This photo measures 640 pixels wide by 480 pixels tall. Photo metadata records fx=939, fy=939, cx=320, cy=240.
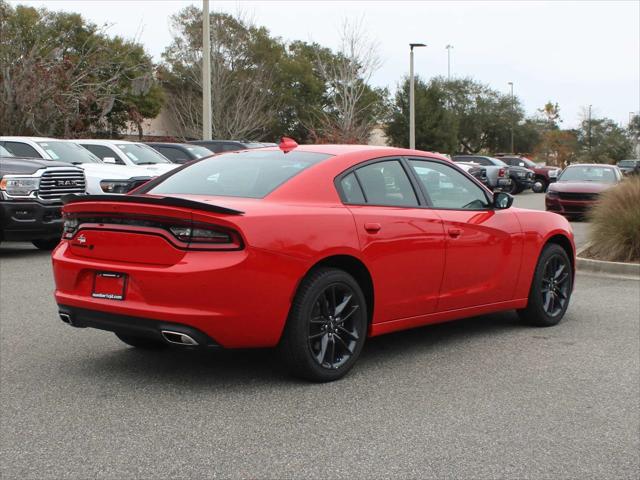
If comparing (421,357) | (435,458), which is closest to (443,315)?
(421,357)

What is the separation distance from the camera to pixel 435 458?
4645 millimetres

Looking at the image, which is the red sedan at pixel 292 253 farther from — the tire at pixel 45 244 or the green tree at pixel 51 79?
the green tree at pixel 51 79

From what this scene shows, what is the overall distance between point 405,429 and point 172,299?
61.4 inches

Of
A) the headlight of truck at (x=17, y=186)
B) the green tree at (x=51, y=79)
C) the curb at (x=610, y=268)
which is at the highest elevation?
the green tree at (x=51, y=79)

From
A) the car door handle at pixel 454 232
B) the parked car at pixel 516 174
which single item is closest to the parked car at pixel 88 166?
the car door handle at pixel 454 232

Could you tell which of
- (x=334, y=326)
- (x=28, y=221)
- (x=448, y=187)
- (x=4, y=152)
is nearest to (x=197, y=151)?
(x=4, y=152)

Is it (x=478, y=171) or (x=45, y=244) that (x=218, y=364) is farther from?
(x=478, y=171)

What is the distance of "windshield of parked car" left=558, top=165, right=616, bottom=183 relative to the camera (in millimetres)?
24297

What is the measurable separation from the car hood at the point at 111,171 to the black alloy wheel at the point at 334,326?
10452 mm

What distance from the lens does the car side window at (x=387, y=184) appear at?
21.7ft

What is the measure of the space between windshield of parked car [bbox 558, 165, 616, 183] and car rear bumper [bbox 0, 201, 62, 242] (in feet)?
49.0

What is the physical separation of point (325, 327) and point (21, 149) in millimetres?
11502

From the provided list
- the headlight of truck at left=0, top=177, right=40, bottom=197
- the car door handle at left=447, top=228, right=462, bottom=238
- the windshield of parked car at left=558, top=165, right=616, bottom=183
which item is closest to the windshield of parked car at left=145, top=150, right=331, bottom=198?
the car door handle at left=447, top=228, right=462, bottom=238

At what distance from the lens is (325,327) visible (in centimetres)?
603
